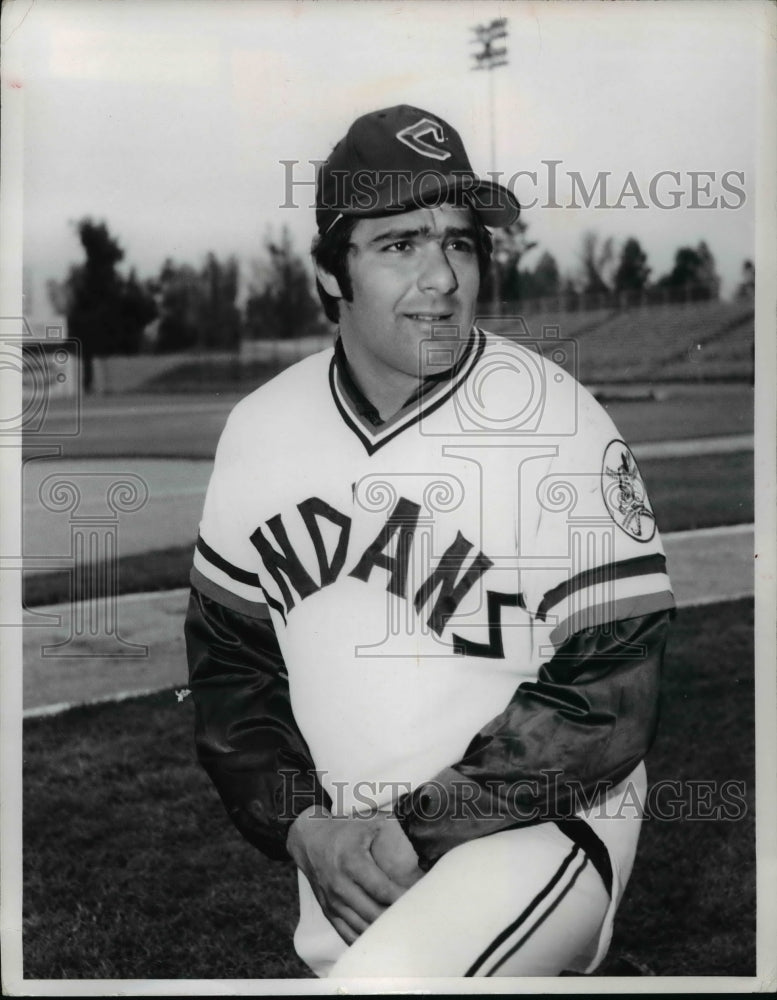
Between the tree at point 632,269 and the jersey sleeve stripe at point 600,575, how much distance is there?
56 cm

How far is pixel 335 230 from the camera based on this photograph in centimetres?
267

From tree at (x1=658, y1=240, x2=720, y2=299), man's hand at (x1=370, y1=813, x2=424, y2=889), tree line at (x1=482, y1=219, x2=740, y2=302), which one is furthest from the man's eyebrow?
man's hand at (x1=370, y1=813, x2=424, y2=889)

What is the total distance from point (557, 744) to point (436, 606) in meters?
0.36

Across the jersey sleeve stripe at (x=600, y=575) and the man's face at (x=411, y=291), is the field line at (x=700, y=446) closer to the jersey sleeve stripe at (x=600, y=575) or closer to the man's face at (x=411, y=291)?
the jersey sleeve stripe at (x=600, y=575)

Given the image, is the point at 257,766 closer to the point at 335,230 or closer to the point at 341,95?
the point at 335,230

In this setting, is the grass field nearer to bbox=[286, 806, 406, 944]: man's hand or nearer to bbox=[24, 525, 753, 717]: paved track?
bbox=[24, 525, 753, 717]: paved track

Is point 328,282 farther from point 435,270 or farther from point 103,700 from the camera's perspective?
point 103,700

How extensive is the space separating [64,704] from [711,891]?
1451 mm

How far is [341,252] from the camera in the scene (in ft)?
8.79

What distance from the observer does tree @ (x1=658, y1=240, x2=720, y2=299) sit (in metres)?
2.73

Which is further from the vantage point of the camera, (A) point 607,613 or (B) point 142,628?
(B) point 142,628

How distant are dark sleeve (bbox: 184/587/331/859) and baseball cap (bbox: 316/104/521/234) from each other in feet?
2.79

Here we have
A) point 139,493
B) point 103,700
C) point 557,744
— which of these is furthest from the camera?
point 103,700

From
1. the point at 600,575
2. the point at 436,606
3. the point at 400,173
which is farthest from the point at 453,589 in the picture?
the point at 400,173
